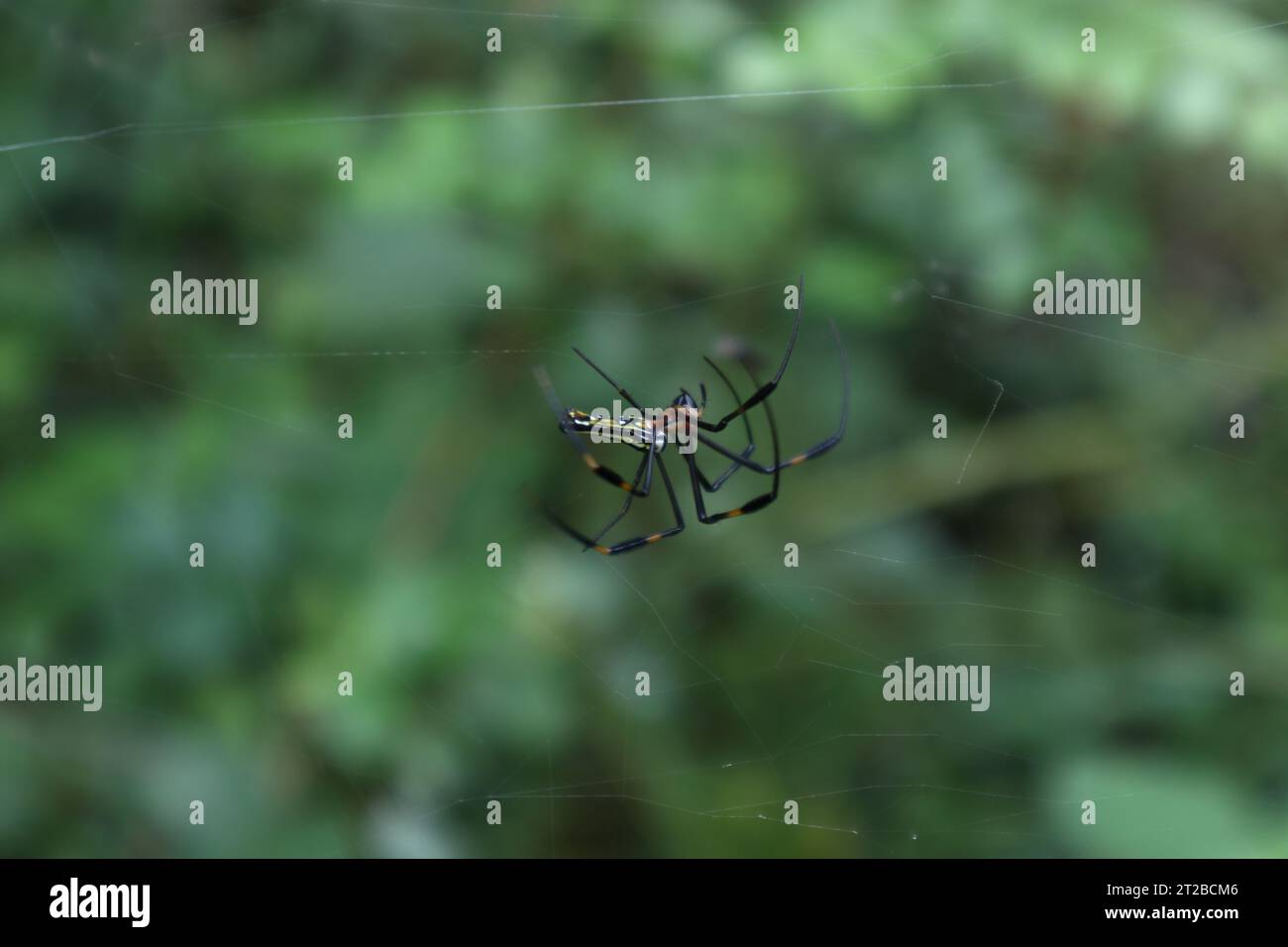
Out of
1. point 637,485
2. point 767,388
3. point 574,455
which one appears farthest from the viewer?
point 574,455

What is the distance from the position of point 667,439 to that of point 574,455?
0.40 meters

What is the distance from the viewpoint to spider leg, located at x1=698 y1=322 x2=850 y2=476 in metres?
2.72

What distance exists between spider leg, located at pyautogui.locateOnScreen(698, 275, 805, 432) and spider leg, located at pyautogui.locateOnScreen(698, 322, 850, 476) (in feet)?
0.11

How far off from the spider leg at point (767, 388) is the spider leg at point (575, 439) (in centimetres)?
26

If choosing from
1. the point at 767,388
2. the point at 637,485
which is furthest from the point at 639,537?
the point at 767,388

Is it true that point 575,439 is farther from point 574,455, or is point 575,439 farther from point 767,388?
point 767,388

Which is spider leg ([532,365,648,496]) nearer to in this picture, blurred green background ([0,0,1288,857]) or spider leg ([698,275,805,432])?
blurred green background ([0,0,1288,857])

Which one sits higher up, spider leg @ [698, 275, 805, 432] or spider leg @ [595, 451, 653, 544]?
spider leg @ [698, 275, 805, 432]

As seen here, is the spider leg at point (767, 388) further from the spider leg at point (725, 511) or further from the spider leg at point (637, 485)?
the spider leg at point (637, 485)

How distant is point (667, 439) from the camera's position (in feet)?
9.07

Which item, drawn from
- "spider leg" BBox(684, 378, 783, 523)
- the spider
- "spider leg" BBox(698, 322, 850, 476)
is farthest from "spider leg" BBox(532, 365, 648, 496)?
"spider leg" BBox(698, 322, 850, 476)

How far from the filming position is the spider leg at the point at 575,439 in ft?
8.77

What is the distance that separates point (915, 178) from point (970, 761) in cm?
A: 163
